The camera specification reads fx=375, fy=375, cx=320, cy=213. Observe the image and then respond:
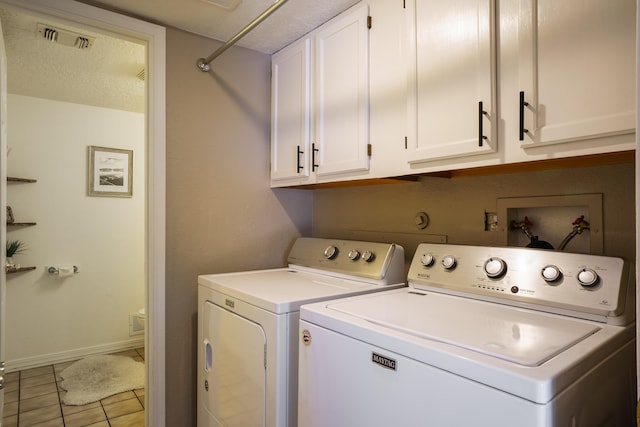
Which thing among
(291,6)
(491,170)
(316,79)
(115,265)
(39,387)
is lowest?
(39,387)

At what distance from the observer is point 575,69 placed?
1.02m

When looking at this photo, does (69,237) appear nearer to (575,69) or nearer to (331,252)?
(331,252)

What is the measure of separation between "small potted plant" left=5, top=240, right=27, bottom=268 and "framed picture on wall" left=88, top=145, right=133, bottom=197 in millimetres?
677

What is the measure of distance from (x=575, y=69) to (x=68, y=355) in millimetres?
4153

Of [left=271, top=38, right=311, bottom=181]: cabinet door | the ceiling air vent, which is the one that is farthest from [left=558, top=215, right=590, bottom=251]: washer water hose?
the ceiling air vent

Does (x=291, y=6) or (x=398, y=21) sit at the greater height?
(x=291, y=6)

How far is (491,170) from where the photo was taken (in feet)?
4.57

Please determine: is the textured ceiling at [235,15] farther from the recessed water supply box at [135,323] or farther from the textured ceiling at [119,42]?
the recessed water supply box at [135,323]

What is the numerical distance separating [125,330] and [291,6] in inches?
133

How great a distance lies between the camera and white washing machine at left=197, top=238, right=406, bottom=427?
4.33 feet

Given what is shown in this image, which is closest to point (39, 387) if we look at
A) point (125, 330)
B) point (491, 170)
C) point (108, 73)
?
point (125, 330)

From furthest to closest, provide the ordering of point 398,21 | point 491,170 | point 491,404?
point 398,21 < point 491,170 < point 491,404

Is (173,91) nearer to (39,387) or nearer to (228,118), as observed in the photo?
(228,118)

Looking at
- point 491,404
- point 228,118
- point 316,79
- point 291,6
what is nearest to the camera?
point 491,404
